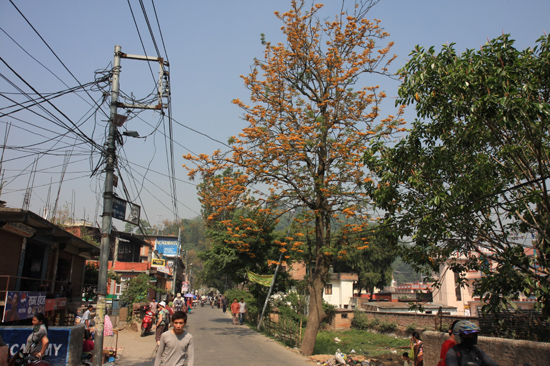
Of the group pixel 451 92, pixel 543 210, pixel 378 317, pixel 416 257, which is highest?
pixel 451 92

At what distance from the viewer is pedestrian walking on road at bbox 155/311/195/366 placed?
19.9 feet

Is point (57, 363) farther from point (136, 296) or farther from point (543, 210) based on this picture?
point (136, 296)

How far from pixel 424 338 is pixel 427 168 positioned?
464 centimetres

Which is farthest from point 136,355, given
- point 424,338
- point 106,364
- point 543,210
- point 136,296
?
point 543,210

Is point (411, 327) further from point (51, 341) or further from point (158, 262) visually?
point (51, 341)

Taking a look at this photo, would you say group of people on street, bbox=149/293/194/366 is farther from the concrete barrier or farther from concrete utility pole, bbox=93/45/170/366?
the concrete barrier

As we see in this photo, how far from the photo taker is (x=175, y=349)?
606 centimetres

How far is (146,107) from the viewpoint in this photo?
11.7 meters

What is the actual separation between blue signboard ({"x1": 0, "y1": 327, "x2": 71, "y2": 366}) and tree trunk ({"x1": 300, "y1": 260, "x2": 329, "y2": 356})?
32.7ft

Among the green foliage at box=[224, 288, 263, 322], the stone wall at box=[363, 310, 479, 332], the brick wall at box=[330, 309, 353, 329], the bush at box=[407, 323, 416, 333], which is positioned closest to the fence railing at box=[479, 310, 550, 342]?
the green foliage at box=[224, 288, 263, 322]

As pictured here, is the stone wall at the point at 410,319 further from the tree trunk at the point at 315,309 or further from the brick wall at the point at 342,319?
the tree trunk at the point at 315,309

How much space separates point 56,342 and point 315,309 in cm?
1029

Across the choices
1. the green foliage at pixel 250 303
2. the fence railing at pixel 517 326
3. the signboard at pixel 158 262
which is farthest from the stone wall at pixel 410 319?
the signboard at pixel 158 262

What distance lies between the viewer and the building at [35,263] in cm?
1200
